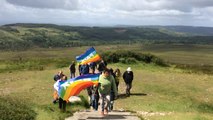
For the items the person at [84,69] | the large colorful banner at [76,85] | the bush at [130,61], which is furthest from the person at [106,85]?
the bush at [130,61]

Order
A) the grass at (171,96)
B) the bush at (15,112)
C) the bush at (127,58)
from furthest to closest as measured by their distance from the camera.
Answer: the bush at (127,58) < the grass at (171,96) < the bush at (15,112)

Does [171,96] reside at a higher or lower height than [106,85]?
lower

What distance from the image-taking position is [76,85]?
18.0m

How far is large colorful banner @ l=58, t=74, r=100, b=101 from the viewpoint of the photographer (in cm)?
1805

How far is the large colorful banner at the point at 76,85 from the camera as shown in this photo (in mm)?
18047

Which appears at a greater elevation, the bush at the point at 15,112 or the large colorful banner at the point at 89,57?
the large colorful banner at the point at 89,57

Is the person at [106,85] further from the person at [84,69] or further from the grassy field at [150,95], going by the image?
the person at [84,69]

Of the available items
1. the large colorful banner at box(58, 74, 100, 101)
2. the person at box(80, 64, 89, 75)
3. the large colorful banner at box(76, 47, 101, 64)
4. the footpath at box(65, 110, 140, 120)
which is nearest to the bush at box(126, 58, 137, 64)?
the large colorful banner at box(76, 47, 101, 64)

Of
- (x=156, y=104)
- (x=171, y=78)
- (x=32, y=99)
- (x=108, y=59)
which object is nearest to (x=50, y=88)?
(x=32, y=99)

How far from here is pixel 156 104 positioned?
2517cm

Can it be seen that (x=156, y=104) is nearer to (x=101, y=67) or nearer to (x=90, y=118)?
(x=101, y=67)

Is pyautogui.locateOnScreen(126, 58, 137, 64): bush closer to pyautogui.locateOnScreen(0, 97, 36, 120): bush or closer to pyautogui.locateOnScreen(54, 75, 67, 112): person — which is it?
pyautogui.locateOnScreen(54, 75, 67, 112): person

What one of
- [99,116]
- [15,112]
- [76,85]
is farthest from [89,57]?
[15,112]

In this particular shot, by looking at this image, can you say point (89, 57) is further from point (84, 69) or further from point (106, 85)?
point (106, 85)
